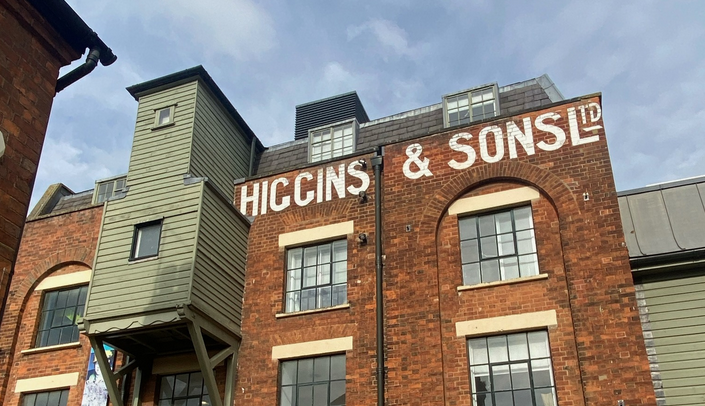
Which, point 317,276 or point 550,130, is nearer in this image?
point 550,130

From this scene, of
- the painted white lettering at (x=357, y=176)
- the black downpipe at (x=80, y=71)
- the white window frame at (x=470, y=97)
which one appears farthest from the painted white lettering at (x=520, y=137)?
the black downpipe at (x=80, y=71)

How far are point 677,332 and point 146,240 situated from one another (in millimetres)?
11280

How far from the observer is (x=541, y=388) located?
1238 centimetres

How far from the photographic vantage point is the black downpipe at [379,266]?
13.5 metres

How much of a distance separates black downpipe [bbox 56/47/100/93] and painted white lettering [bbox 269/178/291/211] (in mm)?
8148

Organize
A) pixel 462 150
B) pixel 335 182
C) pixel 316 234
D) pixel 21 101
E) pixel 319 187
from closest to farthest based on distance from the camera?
1. pixel 21 101
2. pixel 462 150
3. pixel 316 234
4. pixel 335 182
5. pixel 319 187

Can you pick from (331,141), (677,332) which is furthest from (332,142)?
(677,332)

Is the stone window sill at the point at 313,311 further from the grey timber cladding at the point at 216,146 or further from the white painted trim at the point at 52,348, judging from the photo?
the white painted trim at the point at 52,348

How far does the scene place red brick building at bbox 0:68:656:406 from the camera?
41.8 ft

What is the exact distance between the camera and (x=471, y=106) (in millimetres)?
17203

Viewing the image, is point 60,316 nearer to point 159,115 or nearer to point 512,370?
point 159,115

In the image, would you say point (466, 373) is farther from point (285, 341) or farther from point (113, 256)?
point (113, 256)

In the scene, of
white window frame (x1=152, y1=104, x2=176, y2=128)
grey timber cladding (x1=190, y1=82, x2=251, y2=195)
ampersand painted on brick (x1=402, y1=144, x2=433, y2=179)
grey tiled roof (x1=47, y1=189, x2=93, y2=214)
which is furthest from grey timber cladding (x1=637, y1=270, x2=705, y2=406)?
grey tiled roof (x1=47, y1=189, x2=93, y2=214)

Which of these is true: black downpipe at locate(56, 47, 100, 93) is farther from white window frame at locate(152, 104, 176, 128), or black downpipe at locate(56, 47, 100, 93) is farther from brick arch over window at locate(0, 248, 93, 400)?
brick arch over window at locate(0, 248, 93, 400)
